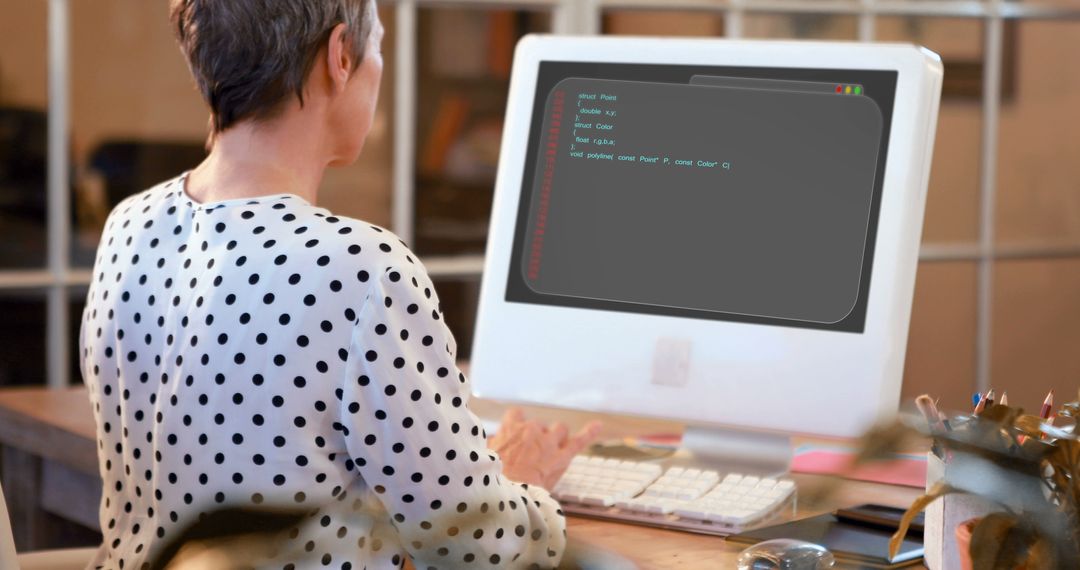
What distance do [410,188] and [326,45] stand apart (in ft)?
5.01

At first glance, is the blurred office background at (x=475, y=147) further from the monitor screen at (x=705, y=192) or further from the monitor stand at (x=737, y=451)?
the monitor stand at (x=737, y=451)

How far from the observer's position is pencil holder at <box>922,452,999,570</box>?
0.96m

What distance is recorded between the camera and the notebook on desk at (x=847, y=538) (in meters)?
1.07

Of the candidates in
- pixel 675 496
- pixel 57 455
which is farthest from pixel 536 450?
pixel 57 455

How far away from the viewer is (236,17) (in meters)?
1.14

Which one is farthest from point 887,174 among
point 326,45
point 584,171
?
point 326,45

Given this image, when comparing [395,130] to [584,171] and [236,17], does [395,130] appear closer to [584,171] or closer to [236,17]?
[584,171]

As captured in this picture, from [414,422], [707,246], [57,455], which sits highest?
[707,246]

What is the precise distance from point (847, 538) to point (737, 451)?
0.90 ft

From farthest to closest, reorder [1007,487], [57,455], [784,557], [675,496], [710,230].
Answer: [57,455]
[710,230]
[675,496]
[784,557]
[1007,487]

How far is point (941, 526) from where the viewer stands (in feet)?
3.26

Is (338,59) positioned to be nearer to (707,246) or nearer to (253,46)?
(253,46)

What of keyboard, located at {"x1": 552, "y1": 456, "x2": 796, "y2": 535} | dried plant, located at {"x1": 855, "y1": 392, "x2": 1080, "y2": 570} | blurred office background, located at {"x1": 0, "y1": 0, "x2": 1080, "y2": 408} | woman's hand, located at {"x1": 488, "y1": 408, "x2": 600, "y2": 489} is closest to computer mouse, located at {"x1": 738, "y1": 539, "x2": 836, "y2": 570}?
keyboard, located at {"x1": 552, "y1": 456, "x2": 796, "y2": 535}

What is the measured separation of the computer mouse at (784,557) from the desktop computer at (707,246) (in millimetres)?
248
